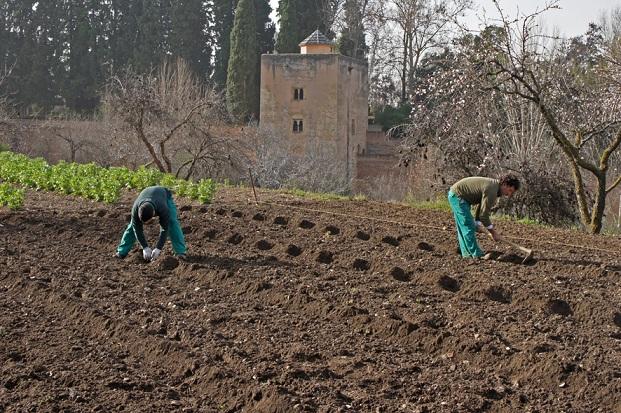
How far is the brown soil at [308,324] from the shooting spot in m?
5.84

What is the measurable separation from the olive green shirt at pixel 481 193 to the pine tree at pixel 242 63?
34.0 metres

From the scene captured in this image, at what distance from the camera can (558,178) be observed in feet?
60.0

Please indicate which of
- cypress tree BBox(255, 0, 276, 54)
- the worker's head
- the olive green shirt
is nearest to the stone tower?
cypress tree BBox(255, 0, 276, 54)

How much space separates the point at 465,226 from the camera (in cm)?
1022

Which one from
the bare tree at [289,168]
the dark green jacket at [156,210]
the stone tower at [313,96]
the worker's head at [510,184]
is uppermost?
the stone tower at [313,96]

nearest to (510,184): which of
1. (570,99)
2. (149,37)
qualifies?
(570,99)

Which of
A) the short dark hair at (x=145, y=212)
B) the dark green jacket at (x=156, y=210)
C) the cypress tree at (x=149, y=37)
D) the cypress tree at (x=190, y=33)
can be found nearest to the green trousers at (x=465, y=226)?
the dark green jacket at (x=156, y=210)

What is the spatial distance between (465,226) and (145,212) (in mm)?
3610

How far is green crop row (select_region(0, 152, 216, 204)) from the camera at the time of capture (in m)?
15.9

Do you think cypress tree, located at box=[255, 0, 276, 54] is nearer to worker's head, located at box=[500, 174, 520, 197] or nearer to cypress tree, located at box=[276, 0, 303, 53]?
cypress tree, located at box=[276, 0, 303, 53]

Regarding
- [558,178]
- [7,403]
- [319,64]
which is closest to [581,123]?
[558,178]

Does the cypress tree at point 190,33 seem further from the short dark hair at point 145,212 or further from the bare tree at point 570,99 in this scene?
the short dark hair at point 145,212

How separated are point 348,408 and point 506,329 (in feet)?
7.55

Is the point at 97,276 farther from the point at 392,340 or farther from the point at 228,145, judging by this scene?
the point at 228,145
